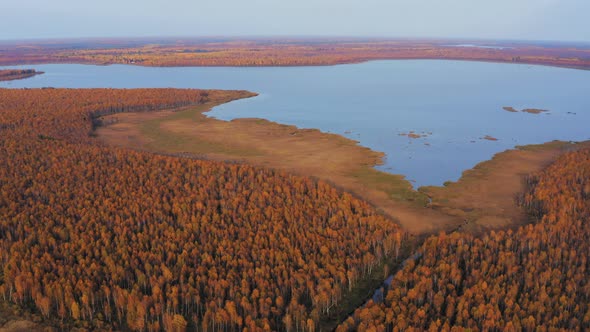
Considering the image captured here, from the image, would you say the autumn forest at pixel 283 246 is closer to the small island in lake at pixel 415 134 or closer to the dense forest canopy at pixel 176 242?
the dense forest canopy at pixel 176 242

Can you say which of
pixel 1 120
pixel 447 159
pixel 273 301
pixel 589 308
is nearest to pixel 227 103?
pixel 1 120

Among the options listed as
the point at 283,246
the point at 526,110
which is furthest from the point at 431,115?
the point at 283,246

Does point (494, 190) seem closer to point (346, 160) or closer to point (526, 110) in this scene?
point (346, 160)

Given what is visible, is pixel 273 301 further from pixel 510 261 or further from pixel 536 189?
pixel 536 189

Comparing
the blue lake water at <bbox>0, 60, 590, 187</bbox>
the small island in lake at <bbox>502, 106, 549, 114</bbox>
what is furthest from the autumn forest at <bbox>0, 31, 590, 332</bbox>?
the small island in lake at <bbox>502, 106, 549, 114</bbox>

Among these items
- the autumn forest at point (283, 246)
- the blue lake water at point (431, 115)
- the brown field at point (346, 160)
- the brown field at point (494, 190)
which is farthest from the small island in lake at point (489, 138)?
the autumn forest at point (283, 246)

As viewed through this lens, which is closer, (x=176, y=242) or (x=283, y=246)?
(x=283, y=246)
